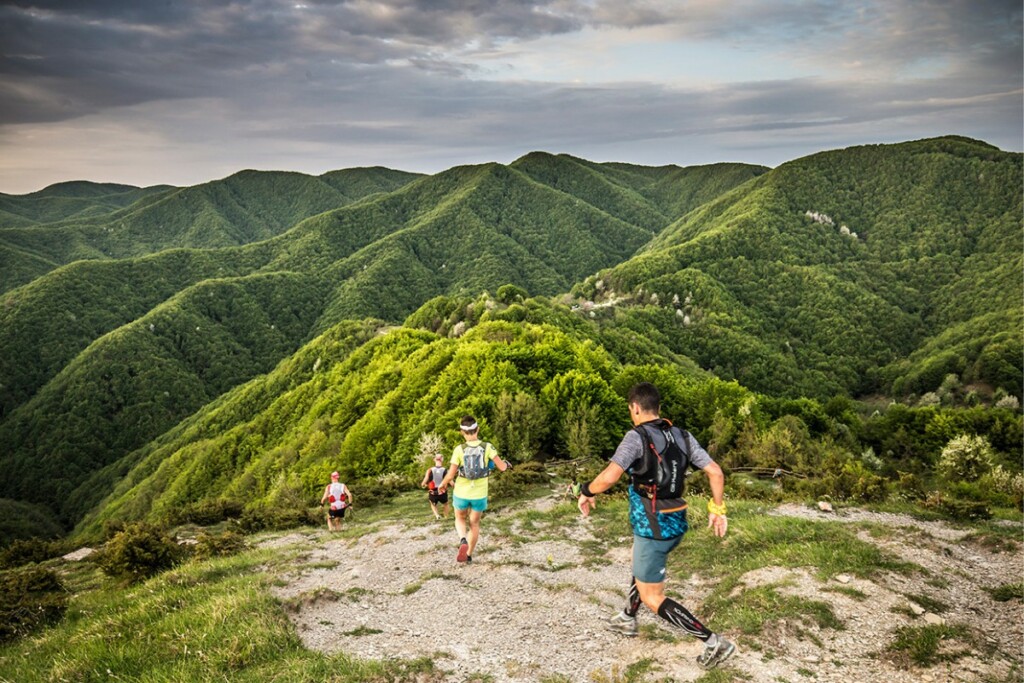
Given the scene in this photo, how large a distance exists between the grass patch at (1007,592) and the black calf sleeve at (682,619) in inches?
202

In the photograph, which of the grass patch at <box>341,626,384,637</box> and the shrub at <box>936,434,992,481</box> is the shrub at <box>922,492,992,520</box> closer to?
the shrub at <box>936,434,992,481</box>

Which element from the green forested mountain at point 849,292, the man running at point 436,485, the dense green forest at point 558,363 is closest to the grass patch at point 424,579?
the man running at point 436,485

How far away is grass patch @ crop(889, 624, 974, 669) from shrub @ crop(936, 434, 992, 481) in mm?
14983

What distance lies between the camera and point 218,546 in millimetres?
12695

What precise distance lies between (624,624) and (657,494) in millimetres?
2543

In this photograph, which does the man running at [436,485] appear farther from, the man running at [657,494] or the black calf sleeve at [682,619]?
the black calf sleeve at [682,619]

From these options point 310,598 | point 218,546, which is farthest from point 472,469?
point 218,546

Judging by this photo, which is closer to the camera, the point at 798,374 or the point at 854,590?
the point at 854,590

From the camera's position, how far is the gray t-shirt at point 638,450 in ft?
19.0

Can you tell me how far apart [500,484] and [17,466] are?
163555mm

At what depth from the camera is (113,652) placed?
662 centimetres

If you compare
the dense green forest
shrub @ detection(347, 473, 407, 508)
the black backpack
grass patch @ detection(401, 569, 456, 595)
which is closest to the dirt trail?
grass patch @ detection(401, 569, 456, 595)

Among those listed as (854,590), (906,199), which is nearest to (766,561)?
(854,590)

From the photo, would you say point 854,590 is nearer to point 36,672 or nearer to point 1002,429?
point 36,672
